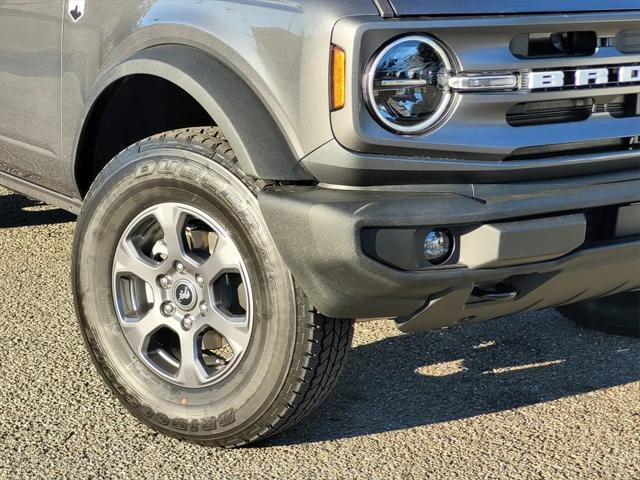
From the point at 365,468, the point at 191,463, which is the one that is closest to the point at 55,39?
the point at 191,463

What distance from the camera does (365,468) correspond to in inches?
123

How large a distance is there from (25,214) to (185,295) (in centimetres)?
289

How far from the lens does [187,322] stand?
10.7 ft

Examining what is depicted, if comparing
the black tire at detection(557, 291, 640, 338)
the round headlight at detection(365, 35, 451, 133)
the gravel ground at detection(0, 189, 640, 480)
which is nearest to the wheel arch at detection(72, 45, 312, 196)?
the round headlight at detection(365, 35, 451, 133)

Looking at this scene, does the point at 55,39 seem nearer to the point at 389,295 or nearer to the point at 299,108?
the point at 299,108

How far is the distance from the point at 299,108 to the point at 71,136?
1191 millimetres

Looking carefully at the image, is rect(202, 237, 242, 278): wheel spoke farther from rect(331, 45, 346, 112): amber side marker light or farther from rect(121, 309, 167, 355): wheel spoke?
rect(331, 45, 346, 112): amber side marker light

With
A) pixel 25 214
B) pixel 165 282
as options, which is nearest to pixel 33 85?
pixel 165 282

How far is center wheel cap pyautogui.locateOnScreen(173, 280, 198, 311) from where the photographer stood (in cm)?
322

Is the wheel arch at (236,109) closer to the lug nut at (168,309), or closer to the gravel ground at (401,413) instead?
the lug nut at (168,309)

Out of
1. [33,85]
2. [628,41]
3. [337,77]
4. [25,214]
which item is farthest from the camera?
[25,214]

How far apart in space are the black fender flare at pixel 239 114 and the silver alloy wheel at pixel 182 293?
315 mm

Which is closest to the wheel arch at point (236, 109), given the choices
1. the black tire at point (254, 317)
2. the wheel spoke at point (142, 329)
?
the black tire at point (254, 317)

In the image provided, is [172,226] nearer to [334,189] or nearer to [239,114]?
[239,114]
